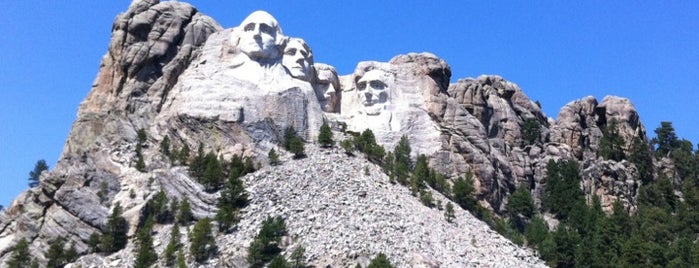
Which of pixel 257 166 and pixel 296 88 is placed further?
pixel 296 88

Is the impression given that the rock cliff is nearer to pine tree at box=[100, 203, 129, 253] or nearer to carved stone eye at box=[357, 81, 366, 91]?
carved stone eye at box=[357, 81, 366, 91]

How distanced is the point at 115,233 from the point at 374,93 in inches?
825

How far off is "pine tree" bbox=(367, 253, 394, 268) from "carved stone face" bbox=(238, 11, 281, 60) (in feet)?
64.4

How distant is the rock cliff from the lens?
2640 inches

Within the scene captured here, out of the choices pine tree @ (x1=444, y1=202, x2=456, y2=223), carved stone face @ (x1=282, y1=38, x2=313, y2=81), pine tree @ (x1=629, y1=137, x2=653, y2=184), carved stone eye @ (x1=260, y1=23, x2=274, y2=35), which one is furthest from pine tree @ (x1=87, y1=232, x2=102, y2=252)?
pine tree @ (x1=629, y1=137, x2=653, y2=184)

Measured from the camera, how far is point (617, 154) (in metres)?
88.1

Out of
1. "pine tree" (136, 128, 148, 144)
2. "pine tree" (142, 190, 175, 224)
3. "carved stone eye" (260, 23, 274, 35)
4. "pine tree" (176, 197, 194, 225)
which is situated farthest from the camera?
"carved stone eye" (260, 23, 274, 35)

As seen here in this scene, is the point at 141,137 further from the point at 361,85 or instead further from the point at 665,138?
the point at 665,138

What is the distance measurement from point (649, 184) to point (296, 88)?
22985 mm

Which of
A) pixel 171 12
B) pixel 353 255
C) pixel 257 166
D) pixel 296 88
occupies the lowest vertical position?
pixel 353 255

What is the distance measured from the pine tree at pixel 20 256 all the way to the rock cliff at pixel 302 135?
0.61 metres

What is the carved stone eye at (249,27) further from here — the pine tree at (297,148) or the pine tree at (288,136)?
the pine tree at (297,148)

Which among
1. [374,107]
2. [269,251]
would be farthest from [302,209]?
[374,107]

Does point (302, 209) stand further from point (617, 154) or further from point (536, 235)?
point (617, 154)
